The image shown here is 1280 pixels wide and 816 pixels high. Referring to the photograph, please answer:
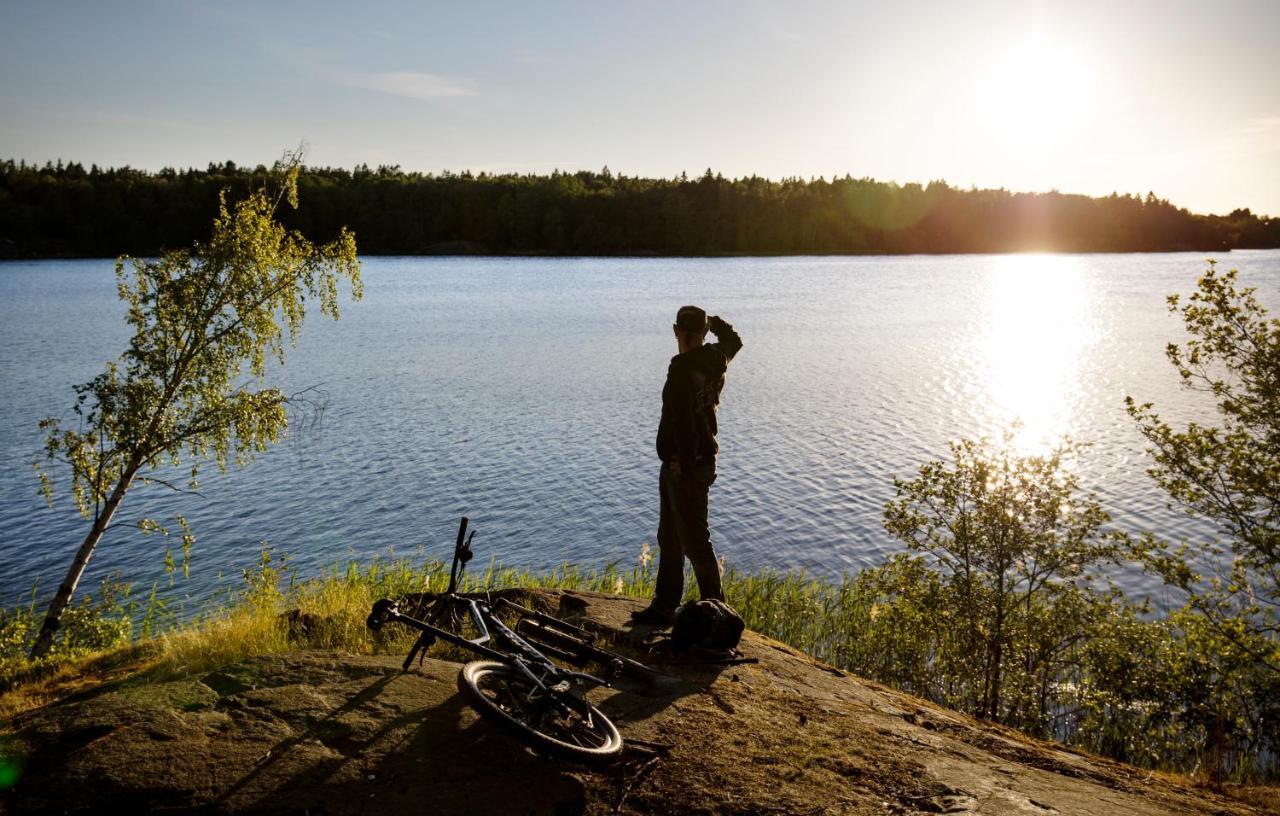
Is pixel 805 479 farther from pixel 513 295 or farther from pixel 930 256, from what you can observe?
pixel 930 256

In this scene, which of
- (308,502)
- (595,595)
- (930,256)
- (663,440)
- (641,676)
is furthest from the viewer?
(930,256)

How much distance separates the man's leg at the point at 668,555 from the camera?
8.57m

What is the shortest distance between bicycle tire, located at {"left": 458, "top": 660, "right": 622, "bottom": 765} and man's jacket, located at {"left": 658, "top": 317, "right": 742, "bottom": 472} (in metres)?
3.00

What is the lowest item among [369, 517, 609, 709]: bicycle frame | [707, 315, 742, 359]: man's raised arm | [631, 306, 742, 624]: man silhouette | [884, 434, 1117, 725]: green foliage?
[884, 434, 1117, 725]: green foliage

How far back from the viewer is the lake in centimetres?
2194

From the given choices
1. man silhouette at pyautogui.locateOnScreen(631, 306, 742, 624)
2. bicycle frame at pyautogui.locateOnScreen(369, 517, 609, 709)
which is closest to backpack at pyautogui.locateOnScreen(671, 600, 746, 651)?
man silhouette at pyautogui.locateOnScreen(631, 306, 742, 624)

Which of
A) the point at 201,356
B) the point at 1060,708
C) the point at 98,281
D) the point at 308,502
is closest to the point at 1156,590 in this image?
the point at 1060,708

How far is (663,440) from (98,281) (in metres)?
110

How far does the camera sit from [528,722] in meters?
5.59

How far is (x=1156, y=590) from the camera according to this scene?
60.8 feet

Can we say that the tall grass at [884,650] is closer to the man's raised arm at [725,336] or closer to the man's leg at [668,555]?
the man's leg at [668,555]

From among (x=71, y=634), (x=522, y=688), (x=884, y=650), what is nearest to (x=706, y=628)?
(x=522, y=688)

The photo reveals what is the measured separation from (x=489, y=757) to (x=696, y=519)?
3480 mm

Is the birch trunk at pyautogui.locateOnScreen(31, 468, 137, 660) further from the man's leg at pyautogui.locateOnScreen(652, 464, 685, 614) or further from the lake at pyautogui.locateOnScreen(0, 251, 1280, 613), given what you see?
the man's leg at pyautogui.locateOnScreen(652, 464, 685, 614)
